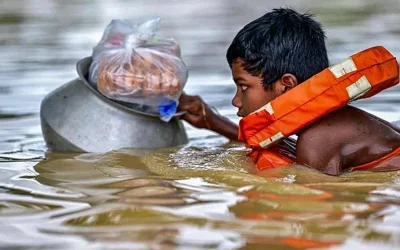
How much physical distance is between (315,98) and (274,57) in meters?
0.37

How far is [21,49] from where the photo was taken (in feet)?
35.7

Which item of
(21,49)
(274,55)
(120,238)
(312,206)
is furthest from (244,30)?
(21,49)

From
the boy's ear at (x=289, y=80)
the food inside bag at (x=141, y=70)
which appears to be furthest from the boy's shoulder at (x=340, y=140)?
the food inside bag at (x=141, y=70)

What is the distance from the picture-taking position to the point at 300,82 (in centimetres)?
500

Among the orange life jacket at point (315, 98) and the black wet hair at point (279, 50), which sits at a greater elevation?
the black wet hair at point (279, 50)

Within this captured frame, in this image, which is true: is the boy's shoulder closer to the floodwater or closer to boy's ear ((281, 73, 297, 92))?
the floodwater

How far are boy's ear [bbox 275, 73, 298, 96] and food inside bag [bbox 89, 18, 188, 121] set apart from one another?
0.85 m

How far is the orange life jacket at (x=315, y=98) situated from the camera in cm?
475

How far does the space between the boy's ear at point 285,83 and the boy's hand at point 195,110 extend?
0.94 meters

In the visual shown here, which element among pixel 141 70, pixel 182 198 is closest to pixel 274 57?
pixel 141 70

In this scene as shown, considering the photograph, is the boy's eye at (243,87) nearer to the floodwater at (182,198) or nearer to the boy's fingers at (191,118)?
the floodwater at (182,198)

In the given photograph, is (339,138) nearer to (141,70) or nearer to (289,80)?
(289,80)

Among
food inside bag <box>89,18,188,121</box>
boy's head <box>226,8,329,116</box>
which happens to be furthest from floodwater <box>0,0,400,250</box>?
boy's head <box>226,8,329,116</box>

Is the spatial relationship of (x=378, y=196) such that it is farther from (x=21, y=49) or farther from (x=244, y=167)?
(x=21, y=49)
